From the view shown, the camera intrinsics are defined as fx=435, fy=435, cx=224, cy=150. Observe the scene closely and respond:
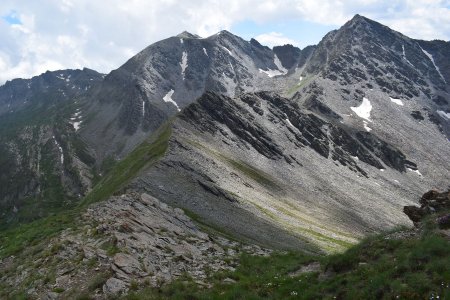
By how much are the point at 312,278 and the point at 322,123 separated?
540 feet

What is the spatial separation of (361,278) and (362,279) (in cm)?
16

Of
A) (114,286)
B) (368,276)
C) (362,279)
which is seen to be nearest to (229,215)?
(114,286)

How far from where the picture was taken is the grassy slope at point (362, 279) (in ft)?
56.4

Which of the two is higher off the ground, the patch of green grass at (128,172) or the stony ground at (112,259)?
the patch of green grass at (128,172)

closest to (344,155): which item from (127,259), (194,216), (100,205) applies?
(194,216)

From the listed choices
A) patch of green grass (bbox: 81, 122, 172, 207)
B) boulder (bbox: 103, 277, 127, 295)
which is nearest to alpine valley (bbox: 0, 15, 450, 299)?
boulder (bbox: 103, 277, 127, 295)

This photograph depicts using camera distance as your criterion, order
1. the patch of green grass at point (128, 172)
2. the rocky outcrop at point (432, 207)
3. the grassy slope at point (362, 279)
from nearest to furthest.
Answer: the grassy slope at point (362, 279)
the rocky outcrop at point (432, 207)
the patch of green grass at point (128, 172)

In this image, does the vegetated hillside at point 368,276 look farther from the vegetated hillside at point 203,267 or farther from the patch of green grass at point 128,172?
the patch of green grass at point 128,172

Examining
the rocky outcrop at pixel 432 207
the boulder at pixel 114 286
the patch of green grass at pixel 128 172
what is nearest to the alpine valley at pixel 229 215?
the boulder at pixel 114 286

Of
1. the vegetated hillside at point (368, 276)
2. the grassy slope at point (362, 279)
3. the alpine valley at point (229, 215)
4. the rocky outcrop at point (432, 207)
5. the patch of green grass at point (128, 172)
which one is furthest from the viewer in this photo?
the patch of green grass at point (128, 172)

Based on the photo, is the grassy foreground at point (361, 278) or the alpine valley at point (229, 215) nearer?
the grassy foreground at point (361, 278)

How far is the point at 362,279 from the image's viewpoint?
19656 mm

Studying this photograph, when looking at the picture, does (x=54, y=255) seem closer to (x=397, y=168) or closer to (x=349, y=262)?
(x=349, y=262)

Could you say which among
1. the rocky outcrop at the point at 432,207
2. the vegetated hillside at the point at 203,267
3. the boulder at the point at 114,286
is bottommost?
the boulder at the point at 114,286
